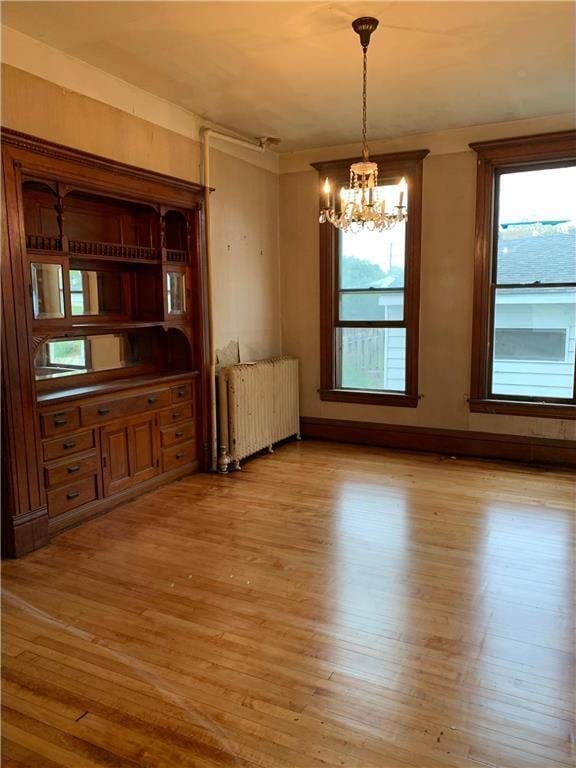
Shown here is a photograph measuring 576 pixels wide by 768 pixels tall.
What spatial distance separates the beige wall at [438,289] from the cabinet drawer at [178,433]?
1675mm

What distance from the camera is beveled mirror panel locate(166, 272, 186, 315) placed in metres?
4.53

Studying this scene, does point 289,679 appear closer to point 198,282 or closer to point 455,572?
point 455,572

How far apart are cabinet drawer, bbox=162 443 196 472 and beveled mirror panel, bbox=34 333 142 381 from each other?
2.58 ft

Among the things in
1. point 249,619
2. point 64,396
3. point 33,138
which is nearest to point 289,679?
point 249,619

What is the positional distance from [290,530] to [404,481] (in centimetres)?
135

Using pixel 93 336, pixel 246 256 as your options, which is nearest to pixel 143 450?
pixel 93 336

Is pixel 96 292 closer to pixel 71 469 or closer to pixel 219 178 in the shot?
pixel 71 469

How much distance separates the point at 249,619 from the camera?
2.68 m

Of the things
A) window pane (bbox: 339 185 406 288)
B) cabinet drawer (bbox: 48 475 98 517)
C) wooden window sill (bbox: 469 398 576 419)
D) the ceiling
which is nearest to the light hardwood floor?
cabinet drawer (bbox: 48 475 98 517)

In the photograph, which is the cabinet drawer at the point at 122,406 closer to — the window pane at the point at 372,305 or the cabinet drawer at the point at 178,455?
the cabinet drawer at the point at 178,455

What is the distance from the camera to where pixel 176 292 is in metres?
4.62

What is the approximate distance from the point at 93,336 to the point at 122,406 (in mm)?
616

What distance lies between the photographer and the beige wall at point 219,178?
337 cm

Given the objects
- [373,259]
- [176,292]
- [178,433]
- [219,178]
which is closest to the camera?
[176,292]
